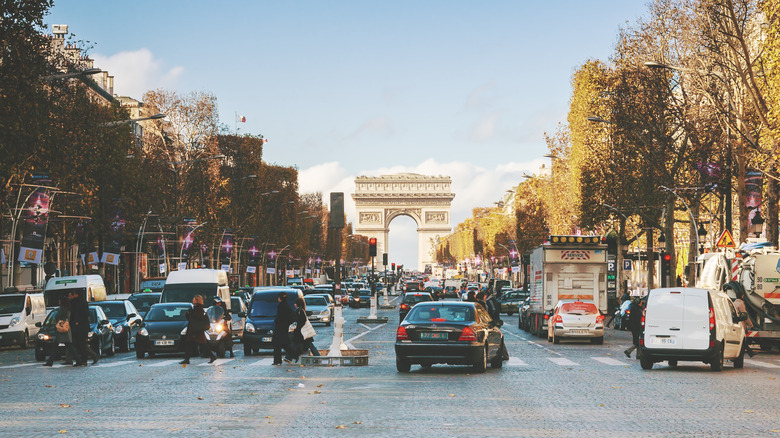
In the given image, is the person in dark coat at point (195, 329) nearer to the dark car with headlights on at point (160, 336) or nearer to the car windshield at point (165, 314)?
the dark car with headlights on at point (160, 336)

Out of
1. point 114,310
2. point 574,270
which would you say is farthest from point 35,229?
point 574,270

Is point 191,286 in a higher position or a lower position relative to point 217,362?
higher

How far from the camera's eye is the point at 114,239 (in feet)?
178

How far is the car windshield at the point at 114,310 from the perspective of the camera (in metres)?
34.4

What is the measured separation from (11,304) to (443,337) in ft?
64.9

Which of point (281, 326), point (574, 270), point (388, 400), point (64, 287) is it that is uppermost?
point (574, 270)

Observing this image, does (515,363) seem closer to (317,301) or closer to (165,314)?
(165,314)

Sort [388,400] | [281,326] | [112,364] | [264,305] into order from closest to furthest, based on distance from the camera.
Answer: [388,400] → [281,326] → [112,364] → [264,305]

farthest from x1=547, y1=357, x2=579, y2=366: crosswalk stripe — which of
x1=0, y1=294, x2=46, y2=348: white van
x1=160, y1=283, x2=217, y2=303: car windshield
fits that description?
x1=0, y1=294, x2=46, y2=348: white van

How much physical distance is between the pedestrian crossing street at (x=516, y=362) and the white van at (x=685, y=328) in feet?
5.62

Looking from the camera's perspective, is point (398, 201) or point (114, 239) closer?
point (114, 239)

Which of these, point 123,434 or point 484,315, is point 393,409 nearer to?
point 123,434

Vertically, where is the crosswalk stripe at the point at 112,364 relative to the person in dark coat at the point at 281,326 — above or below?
below

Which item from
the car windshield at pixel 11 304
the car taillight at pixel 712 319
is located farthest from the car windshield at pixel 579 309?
the car windshield at pixel 11 304
